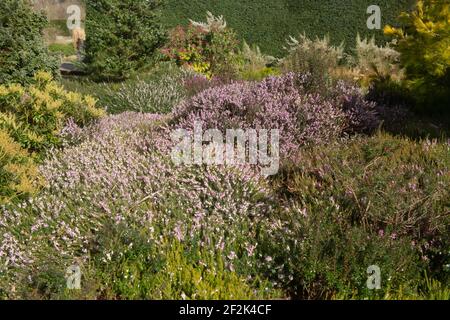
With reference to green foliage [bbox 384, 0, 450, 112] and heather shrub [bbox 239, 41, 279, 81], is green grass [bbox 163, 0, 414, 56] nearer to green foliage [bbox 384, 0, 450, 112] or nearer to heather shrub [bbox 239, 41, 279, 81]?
heather shrub [bbox 239, 41, 279, 81]

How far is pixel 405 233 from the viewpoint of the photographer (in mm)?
3537

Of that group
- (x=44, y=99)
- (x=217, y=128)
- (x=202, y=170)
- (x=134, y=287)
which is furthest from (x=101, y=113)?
(x=134, y=287)

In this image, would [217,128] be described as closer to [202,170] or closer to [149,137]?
[149,137]

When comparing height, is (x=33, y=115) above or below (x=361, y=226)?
above

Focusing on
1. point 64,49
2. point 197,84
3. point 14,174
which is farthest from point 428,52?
point 64,49

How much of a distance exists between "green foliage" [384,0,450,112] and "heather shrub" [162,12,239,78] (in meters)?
5.73

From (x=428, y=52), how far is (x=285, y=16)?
11.9m

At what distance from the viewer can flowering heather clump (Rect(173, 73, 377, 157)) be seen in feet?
18.6

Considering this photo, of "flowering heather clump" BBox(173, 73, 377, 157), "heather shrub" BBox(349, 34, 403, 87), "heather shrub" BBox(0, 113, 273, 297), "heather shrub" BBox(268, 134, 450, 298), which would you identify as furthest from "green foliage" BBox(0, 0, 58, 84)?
"heather shrub" BBox(349, 34, 403, 87)

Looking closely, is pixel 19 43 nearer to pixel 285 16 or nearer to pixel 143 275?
pixel 143 275

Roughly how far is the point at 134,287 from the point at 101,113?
3.94 m

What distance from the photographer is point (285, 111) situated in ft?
18.9

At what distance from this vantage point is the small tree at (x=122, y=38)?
11.4 m

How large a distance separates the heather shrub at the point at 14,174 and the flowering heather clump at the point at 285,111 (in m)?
1.92
